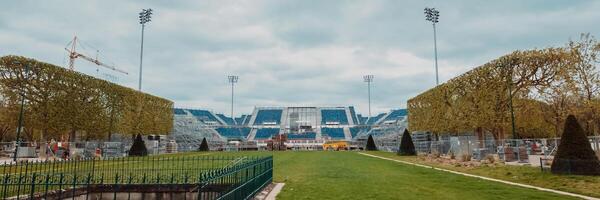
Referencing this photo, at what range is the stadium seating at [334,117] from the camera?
133m

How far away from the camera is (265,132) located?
401ft

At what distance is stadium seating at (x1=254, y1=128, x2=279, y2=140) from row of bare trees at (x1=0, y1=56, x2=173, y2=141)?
67.8 metres

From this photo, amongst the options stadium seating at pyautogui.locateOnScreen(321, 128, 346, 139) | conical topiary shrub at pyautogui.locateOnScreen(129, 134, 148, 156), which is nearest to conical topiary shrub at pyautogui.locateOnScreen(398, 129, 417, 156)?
conical topiary shrub at pyautogui.locateOnScreen(129, 134, 148, 156)

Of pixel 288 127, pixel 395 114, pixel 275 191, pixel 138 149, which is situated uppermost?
pixel 395 114

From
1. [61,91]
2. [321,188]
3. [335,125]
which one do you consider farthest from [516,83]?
[335,125]

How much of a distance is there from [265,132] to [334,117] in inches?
1005

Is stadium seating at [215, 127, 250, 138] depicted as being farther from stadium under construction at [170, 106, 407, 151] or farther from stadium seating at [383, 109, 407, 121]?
stadium seating at [383, 109, 407, 121]

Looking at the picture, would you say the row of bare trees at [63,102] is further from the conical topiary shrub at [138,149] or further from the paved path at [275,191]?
the paved path at [275,191]

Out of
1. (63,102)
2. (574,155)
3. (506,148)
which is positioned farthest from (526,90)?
(63,102)

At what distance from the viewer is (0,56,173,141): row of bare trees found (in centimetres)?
3588

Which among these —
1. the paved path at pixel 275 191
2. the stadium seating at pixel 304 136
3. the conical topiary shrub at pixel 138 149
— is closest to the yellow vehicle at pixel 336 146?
the stadium seating at pixel 304 136

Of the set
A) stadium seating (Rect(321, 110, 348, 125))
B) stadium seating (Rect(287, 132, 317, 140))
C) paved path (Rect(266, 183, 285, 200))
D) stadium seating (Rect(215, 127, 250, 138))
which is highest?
stadium seating (Rect(321, 110, 348, 125))

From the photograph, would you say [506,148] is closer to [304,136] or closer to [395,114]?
[304,136]

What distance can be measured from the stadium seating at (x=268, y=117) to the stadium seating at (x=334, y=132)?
1750cm
